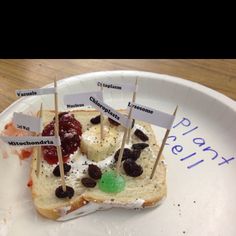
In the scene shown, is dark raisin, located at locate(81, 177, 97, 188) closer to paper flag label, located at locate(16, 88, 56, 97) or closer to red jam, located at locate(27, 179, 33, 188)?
red jam, located at locate(27, 179, 33, 188)

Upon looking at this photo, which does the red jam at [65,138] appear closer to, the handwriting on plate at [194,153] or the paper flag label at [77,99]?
the paper flag label at [77,99]

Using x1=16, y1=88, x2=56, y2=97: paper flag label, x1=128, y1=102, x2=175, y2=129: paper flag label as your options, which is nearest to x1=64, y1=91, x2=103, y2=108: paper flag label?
x1=16, y1=88, x2=56, y2=97: paper flag label

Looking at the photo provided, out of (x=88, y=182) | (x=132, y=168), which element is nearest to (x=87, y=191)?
(x=88, y=182)

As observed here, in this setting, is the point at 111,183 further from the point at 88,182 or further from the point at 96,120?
the point at 96,120

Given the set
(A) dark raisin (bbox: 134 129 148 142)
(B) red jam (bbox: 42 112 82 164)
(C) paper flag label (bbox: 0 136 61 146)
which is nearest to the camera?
(C) paper flag label (bbox: 0 136 61 146)

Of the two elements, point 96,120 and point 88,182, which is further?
point 96,120
